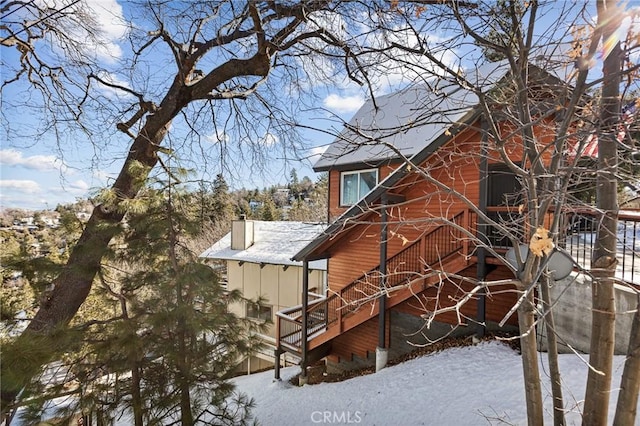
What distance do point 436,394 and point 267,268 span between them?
32.7ft

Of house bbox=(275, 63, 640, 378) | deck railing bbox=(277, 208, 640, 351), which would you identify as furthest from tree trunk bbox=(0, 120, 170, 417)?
deck railing bbox=(277, 208, 640, 351)

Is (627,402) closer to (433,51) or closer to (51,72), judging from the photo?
(433,51)

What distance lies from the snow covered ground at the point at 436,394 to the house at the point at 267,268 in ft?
17.5

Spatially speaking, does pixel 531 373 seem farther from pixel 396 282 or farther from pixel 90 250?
pixel 396 282

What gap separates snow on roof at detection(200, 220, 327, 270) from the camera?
44.5ft

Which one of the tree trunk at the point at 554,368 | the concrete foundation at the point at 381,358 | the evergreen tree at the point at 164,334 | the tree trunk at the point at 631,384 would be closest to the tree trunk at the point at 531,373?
the tree trunk at the point at 554,368

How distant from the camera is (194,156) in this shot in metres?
4.91

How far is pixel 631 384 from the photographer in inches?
96.1

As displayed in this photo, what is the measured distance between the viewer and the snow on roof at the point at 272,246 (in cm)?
1355

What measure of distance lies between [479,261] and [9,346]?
23.6 ft

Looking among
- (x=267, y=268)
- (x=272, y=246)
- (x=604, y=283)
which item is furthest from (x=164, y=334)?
(x=272, y=246)

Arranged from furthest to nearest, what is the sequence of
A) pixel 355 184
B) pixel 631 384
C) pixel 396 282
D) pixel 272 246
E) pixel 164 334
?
pixel 272 246, pixel 355 184, pixel 396 282, pixel 164 334, pixel 631 384

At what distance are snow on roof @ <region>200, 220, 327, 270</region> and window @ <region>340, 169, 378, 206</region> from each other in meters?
2.94

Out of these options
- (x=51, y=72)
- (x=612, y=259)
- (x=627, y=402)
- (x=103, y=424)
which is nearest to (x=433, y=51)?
(x=612, y=259)
